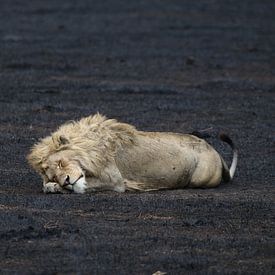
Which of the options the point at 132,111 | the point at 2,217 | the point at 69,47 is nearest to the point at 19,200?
the point at 2,217

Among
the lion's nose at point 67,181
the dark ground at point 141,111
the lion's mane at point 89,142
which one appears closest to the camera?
the dark ground at point 141,111

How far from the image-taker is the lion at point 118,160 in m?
8.61

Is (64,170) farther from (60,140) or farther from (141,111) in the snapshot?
(141,111)

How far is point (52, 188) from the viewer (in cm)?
856

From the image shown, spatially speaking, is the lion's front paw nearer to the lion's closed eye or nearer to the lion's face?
the lion's face

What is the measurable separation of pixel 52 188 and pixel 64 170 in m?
0.17

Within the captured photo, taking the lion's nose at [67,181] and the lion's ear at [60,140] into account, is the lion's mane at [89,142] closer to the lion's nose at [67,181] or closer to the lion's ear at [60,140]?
the lion's ear at [60,140]

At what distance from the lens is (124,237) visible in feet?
23.5

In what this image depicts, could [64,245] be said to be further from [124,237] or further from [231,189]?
[231,189]

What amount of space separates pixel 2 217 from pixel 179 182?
204 centimetres

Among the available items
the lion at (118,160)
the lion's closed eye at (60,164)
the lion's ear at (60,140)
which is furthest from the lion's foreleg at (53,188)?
the lion's ear at (60,140)

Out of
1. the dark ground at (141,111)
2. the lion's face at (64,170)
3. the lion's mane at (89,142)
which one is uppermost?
the lion's mane at (89,142)

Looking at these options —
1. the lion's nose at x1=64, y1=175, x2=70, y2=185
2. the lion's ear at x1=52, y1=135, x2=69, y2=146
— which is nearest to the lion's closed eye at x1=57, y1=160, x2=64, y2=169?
the lion's nose at x1=64, y1=175, x2=70, y2=185

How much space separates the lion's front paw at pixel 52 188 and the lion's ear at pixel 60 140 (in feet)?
1.19
